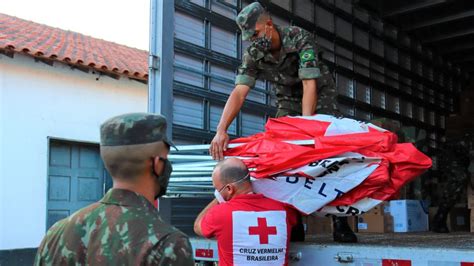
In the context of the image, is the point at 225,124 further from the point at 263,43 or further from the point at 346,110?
A: the point at 346,110

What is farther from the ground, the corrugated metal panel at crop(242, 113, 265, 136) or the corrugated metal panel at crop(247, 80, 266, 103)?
the corrugated metal panel at crop(247, 80, 266, 103)

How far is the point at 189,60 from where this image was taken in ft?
13.2

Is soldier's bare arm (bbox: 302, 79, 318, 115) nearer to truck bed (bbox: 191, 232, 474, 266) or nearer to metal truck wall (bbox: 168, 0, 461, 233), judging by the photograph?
truck bed (bbox: 191, 232, 474, 266)

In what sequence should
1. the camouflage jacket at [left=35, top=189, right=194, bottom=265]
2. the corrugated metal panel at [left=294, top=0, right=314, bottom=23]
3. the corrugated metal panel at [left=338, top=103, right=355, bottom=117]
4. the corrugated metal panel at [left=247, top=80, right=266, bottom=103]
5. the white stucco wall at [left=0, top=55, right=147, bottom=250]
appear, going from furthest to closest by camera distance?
the white stucco wall at [left=0, top=55, right=147, bottom=250], the corrugated metal panel at [left=338, top=103, right=355, bottom=117], the corrugated metal panel at [left=294, top=0, right=314, bottom=23], the corrugated metal panel at [left=247, top=80, right=266, bottom=103], the camouflage jacket at [left=35, top=189, right=194, bottom=265]

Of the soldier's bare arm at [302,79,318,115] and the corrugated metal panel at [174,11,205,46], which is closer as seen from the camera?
the soldier's bare arm at [302,79,318,115]

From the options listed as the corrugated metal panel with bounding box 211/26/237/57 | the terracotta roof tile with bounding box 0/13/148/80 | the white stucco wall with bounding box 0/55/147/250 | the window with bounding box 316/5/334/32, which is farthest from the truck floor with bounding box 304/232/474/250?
→ the terracotta roof tile with bounding box 0/13/148/80

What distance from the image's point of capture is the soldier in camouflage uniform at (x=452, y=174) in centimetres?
482

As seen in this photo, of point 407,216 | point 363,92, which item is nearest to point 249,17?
point 407,216

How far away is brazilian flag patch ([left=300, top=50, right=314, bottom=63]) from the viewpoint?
3379 mm

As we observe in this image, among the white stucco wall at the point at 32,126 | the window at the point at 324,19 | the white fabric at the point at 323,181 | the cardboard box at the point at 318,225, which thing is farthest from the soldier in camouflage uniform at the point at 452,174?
the white stucco wall at the point at 32,126

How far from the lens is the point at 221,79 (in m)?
4.27

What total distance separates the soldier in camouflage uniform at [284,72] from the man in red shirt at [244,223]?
333 mm

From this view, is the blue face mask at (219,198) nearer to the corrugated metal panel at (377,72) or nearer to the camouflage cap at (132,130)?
the camouflage cap at (132,130)

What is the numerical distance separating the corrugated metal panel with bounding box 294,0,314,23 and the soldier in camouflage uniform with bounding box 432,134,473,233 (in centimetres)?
178
